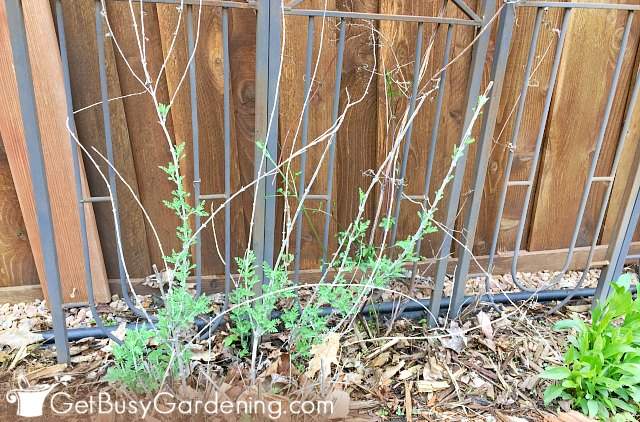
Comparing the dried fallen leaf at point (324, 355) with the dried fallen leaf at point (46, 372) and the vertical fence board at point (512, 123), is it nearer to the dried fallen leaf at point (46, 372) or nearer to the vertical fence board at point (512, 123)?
the dried fallen leaf at point (46, 372)

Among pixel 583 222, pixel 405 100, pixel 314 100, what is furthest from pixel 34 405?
pixel 583 222

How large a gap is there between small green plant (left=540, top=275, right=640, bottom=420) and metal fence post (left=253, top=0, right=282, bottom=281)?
1.24 meters

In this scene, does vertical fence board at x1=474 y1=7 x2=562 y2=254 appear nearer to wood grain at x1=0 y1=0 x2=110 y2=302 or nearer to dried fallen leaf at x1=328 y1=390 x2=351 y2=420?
dried fallen leaf at x1=328 y1=390 x2=351 y2=420

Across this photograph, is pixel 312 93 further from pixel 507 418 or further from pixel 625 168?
pixel 625 168

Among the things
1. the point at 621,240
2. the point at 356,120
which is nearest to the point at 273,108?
the point at 356,120

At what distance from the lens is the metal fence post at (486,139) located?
1715mm

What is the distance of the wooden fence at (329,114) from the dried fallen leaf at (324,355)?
52 cm

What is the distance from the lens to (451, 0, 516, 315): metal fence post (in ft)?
5.63

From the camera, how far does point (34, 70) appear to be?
1.72m

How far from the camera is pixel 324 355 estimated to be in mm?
1638

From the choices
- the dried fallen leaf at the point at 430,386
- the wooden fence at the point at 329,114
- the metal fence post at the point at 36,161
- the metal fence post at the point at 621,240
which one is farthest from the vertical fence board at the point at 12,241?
the metal fence post at the point at 621,240

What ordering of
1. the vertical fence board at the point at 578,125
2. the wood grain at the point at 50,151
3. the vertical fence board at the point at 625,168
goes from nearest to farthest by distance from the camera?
the wood grain at the point at 50,151, the vertical fence board at the point at 578,125, the vertical fence board at the point at 625,168

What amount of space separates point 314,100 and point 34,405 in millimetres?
1564

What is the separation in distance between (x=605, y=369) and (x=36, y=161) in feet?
7.32
